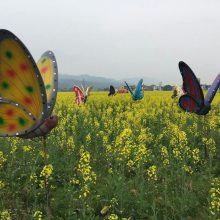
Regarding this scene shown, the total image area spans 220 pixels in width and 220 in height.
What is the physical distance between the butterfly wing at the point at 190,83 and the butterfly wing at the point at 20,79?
3644 millimetres

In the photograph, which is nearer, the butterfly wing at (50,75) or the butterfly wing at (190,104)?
the butterfly wing at (50,75)

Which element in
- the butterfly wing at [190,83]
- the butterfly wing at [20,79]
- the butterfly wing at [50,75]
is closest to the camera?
the butterfly wing at [20,79]

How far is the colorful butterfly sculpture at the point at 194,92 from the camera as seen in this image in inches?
292

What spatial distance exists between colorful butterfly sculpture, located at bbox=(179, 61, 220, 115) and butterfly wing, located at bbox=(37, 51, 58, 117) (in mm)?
3126

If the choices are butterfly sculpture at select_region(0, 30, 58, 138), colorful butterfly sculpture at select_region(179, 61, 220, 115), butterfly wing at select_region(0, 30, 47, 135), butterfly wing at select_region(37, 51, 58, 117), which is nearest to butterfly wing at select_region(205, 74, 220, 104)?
colorful butterfly sculpture at select_region(179, 61, 220, 115)

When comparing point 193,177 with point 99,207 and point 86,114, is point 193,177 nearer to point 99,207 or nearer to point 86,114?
point 99,207

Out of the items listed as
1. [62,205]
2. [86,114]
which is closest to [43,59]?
[62,205]

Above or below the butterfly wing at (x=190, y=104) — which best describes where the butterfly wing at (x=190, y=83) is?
above

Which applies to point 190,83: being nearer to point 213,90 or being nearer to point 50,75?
point 213,90

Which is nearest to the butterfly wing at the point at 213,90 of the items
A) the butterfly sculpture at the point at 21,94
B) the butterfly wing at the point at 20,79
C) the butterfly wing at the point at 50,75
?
the butterfly wing at the point at 50,75

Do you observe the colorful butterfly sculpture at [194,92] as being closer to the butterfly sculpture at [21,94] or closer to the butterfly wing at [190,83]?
the butterfly wing at [190,83]

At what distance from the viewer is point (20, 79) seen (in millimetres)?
4285

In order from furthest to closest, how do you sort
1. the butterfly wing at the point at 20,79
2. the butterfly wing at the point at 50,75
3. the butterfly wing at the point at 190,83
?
1. the butterfly wing at the point at 190,83
2. the butterfly wing at the point at 50,75
3. the butterfly wing at the point at 20,79

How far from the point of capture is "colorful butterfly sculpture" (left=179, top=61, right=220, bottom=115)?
741 centimetres
